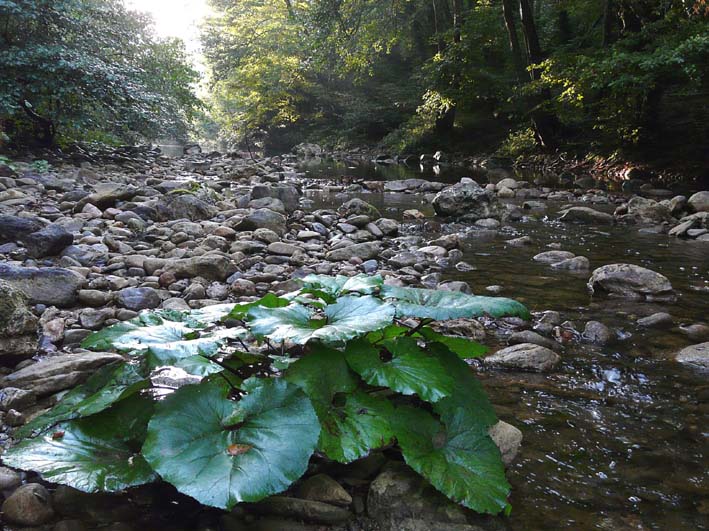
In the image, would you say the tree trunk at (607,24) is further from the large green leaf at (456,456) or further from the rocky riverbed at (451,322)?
the large green leaf at (456,456)

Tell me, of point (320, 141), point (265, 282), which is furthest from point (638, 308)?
point (320, 141)

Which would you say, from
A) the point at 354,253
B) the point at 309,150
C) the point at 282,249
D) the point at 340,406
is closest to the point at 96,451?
the point at 340,406

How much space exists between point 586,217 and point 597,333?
4820 mm

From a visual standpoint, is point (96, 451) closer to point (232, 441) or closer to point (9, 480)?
point (9, 480)

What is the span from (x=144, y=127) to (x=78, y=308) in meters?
8.53

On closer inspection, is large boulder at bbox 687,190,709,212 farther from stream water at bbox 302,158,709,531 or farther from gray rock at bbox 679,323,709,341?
gray rock at bbox 679,323,709,341

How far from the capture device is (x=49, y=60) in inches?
350

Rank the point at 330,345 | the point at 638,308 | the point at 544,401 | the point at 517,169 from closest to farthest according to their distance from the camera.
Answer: the point at 330,345
the point at 544,401
the point at 638,308
the point at 517,169

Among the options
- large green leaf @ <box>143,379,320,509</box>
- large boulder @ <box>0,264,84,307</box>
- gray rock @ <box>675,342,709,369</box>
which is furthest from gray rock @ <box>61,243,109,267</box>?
gray rock @ <box>675,342,709,369</box>

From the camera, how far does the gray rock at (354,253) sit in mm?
4898

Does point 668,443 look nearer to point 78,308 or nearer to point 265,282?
point 265,282

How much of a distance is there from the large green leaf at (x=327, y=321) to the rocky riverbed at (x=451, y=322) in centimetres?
Answer: 45

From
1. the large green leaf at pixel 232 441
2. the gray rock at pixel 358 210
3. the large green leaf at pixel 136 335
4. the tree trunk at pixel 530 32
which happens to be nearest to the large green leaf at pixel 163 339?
the large green leaf at pixel 136 335

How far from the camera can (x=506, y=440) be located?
1713mm
